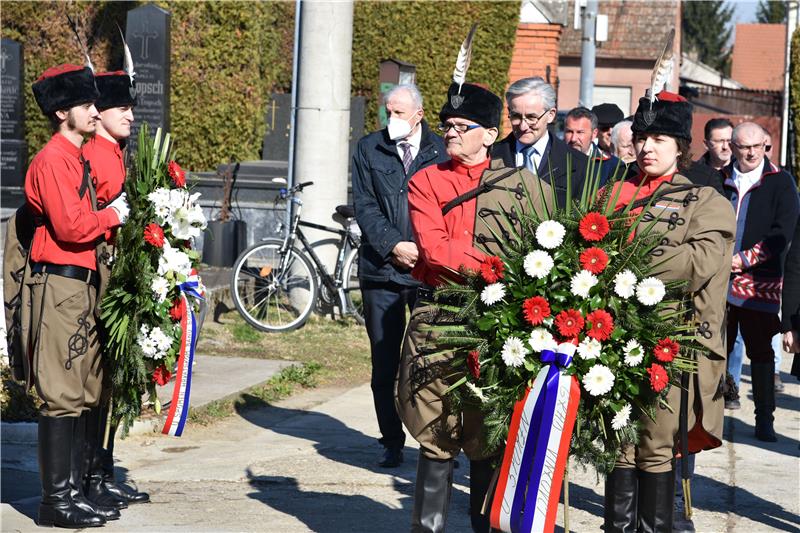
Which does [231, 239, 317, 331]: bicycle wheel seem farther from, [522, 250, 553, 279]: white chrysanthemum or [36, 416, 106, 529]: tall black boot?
[522, 250, 553, 279]: white chrysanthemum

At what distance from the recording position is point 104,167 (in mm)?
5730

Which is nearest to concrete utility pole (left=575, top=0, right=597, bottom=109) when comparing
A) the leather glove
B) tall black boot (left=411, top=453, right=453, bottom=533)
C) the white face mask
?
the white face mask

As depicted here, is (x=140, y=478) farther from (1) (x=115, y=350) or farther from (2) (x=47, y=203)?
(2) (x=47, y=203)

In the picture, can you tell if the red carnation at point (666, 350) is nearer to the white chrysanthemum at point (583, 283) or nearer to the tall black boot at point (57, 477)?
the white chrysanthemum at point (583, 283)

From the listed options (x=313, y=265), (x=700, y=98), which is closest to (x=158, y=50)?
(x=313, y=265)

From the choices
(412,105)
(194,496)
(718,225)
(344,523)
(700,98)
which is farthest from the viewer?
(700,98)

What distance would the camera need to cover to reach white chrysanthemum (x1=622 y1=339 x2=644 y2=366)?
428 cm

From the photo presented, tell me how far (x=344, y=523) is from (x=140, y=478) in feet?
4.63

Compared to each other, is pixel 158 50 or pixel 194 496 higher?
pixel 158 50

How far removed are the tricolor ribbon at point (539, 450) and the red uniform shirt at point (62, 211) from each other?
7.12ft

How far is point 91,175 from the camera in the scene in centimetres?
566

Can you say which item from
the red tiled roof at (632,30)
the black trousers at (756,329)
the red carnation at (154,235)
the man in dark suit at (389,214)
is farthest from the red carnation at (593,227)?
the red tiled roof at (632,30)

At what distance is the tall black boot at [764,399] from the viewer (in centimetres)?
802

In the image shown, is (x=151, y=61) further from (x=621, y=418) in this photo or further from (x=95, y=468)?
(x=621, y=418)
